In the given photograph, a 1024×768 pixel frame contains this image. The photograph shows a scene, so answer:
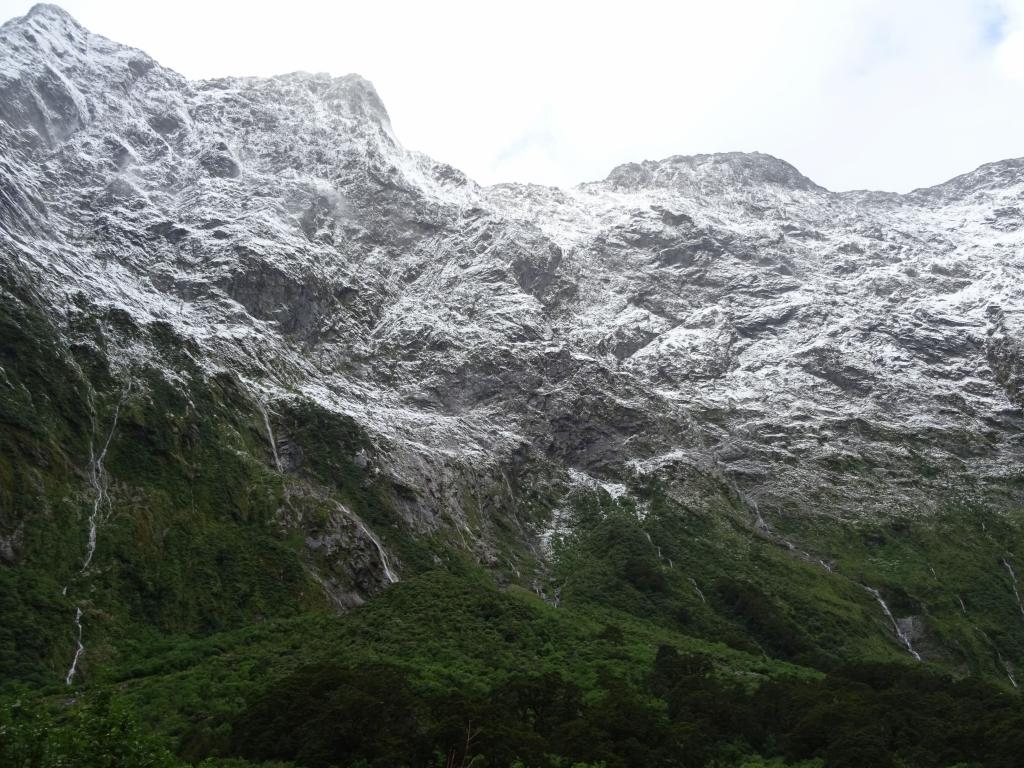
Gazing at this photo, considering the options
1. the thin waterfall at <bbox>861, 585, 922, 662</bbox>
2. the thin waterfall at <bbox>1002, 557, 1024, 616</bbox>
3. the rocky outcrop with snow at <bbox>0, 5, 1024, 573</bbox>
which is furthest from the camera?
the rocky outcrop with snow at <bbox>0, 5, 1024, 573</bbox>

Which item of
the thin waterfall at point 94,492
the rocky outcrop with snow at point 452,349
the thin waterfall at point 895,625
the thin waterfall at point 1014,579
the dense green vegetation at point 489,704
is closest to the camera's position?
the dense green vegetation at point 489,704

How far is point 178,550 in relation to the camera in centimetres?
8869

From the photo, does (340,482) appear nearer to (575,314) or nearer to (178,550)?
(178,550)

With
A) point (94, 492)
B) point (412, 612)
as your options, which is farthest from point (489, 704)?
point (94, 492)

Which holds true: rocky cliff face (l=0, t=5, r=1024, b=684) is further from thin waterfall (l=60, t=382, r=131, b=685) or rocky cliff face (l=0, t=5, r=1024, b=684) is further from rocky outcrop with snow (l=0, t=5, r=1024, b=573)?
thin waterfall (l=60, t=382, r=131, b=685)

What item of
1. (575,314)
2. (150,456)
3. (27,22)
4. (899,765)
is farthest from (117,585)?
(27,22)

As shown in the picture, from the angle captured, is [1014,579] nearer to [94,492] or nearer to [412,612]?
[412,612]

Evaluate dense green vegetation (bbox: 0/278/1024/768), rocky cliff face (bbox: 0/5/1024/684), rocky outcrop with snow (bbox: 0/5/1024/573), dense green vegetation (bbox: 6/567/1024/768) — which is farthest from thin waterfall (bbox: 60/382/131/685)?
rocky outcrop with snow (bbox: 0/5/1024/573)

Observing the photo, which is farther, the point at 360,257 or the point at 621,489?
the point at 360,257

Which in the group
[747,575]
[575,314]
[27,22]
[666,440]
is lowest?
[747,575]

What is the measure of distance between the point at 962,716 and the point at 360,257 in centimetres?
15214

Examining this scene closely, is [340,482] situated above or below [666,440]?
below

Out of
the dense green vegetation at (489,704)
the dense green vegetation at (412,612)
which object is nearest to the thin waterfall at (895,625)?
the dense green vegetation at (412,612)

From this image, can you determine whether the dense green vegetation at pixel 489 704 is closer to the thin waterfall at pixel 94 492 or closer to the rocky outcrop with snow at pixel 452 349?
the thin waterfall at pixel 94 492
